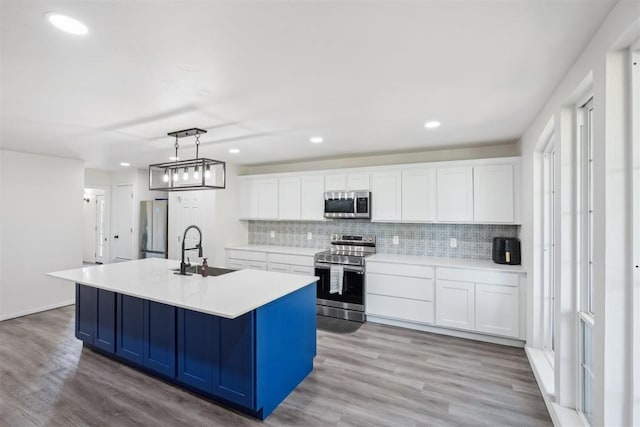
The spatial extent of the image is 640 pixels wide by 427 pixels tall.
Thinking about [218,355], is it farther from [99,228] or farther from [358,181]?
[99,228]

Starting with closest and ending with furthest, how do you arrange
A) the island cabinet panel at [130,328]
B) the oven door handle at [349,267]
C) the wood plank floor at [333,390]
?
the wood plank floor at [333,390]
the island cabinet panel at [130,328]
the oven door handle at [349,267]

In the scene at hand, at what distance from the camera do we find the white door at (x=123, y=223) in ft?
21.3

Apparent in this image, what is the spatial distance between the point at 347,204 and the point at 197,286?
2.52 m

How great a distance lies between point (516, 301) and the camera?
10.9ft

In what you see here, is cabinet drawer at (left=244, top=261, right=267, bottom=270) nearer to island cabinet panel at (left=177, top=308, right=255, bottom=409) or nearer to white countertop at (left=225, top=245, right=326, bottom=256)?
white countertop at (left=225, top=245, right=326, bottom=256)

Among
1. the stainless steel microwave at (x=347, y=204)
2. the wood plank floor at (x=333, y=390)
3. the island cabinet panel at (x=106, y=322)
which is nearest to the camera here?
the wood plank floor at (x=333, y=390)

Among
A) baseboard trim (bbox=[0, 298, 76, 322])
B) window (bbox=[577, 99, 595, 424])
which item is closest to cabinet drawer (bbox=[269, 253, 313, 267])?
window (bbox=[577, 99, 595, 424])

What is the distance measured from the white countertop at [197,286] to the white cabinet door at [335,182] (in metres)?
2.03

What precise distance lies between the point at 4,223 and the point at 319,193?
173 inches

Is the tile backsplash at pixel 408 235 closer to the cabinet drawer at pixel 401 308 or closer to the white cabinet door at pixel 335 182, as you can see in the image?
the white cabinet door at pixel 335 182

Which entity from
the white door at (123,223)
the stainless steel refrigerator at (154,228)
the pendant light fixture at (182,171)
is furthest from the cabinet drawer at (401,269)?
the white door at (123,223)

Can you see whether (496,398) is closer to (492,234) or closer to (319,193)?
(492,234)

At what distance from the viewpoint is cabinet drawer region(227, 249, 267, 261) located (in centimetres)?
501

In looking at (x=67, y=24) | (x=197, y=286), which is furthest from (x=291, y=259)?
(x=67, y=24)
